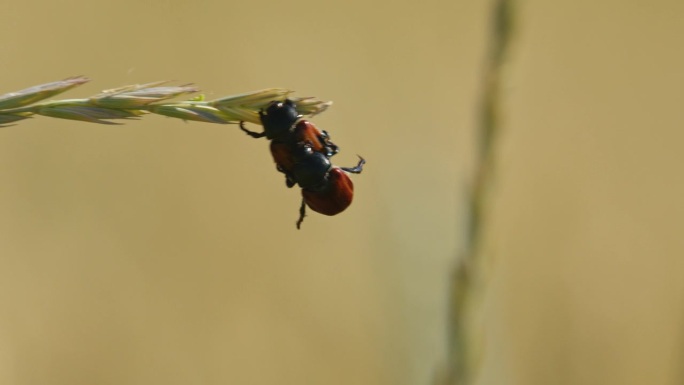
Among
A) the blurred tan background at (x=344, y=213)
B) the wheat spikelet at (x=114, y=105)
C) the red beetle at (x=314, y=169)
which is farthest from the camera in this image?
the blurred tan background at (x=344, y=213)

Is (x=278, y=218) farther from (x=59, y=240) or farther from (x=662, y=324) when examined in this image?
(x=662, y=324)

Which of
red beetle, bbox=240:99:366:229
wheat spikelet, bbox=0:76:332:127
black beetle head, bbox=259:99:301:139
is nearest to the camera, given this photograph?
wheat spikelet, bbox=0:76:332:127

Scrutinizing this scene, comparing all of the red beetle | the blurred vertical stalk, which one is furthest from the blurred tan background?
the blurred vertical stalk

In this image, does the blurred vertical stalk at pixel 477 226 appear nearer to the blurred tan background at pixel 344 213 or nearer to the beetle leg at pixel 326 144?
the beetle leg at pixel 326 144

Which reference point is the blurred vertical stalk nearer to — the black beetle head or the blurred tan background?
the black beetle head

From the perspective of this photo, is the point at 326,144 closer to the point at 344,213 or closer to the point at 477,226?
the point at 477,226

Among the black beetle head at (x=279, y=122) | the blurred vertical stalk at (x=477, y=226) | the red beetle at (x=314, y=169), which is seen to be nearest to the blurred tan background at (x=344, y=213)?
the red beetle at (x=314, y=169)

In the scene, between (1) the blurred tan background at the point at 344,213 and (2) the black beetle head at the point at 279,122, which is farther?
(1) the blurred tan background at the point at 344,213

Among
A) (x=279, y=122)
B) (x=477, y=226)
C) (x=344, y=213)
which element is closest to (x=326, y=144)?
(x=279, y=122)
